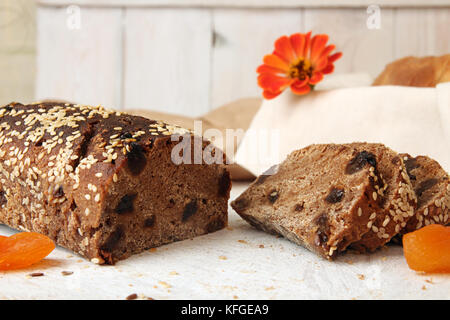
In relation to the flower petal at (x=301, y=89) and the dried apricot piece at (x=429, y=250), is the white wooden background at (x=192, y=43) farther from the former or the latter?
the dried apricot piece at (x=429, y=250)

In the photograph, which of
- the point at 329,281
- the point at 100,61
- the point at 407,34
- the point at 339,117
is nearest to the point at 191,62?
→ the point at 100,61

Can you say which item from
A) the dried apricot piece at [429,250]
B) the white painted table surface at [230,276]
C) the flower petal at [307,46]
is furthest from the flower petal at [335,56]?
the dried apricot piece at [429,250]

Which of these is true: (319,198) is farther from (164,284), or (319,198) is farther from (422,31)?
(422,31)

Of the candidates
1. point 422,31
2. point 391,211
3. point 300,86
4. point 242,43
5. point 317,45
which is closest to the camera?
point 391,211

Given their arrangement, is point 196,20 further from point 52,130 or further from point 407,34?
point 52,130

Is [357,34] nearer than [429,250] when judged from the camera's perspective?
No

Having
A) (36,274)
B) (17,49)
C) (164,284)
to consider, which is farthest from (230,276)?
(17,49)
